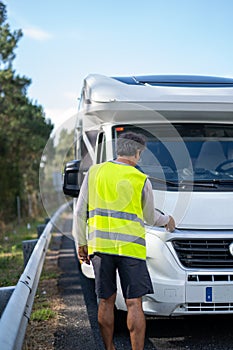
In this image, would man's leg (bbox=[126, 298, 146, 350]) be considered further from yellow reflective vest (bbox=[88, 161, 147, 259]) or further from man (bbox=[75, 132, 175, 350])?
yellow reflective vest (bbox=[88, 161, 147, 259])

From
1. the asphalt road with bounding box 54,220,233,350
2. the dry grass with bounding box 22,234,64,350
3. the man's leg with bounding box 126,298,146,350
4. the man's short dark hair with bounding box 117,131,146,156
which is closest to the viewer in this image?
the man's leg with bounding box 126,298,146,350

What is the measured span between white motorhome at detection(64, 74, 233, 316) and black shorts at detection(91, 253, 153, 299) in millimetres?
646

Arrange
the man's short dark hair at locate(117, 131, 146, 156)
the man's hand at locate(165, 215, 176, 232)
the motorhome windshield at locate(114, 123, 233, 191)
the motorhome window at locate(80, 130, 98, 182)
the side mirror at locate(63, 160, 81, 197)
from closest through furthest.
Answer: the man's short dark hair at locate(117, 131, 146, 156) → the man's hand at locate(165, 215, 176, 232) → the motorhome windshield at locate(114, 123, 233, 191) → the side mirror at locate(63, 160, 81, 197) → the motorhome window at locate(80, 130, 98, 182)

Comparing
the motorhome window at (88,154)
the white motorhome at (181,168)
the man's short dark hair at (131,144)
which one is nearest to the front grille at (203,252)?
the white motorhome at (181,168)

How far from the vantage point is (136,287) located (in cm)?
466

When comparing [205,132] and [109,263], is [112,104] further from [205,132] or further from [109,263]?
[109,263]

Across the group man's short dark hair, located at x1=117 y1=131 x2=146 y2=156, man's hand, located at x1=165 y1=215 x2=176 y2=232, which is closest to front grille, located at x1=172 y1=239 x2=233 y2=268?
man's hand, located at x1=165 y1=215 x2=176 y2=232

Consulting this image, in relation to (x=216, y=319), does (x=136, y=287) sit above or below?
above

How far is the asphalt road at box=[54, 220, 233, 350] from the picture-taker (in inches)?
218

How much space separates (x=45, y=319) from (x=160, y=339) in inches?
60.1

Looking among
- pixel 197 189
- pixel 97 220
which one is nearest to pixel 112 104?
pixel 197 189

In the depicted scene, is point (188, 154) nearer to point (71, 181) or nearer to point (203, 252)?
point (203, 252)

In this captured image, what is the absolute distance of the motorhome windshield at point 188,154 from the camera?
5.86 metres

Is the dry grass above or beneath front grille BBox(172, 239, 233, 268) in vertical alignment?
beneath
